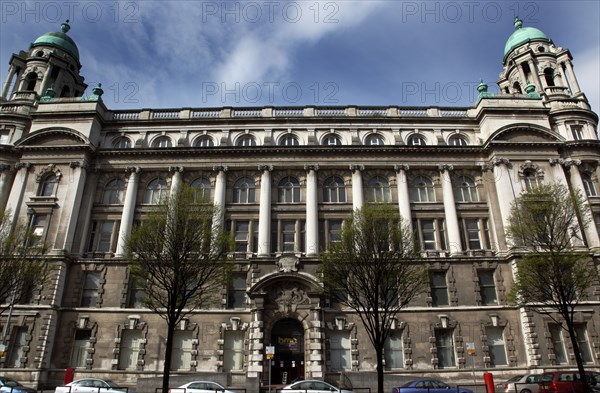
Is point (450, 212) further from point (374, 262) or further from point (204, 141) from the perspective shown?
point (204, 141)

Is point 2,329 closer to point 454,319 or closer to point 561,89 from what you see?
point 454,319

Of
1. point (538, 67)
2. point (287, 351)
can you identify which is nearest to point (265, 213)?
point (287, 351)

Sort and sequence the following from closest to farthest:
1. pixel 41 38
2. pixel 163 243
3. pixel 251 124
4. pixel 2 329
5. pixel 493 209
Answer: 1. pixel 163 243
2. pixel 2 329
3. pixel 493 209
4. pixel 251 124
5. pixel 41 38

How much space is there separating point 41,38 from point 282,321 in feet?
131

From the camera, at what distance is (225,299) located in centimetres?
3312

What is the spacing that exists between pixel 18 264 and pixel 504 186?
119 feet

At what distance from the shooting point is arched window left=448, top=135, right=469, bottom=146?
129 ft

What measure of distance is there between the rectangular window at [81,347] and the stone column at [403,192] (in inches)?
1038

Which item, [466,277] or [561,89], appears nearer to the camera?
[466,277]

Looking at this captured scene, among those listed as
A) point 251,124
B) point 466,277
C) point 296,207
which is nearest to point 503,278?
point 466,277

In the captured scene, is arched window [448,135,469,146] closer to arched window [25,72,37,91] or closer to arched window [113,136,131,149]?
arched window [113,136,131,149]

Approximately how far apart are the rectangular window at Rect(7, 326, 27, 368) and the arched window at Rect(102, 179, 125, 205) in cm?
1155

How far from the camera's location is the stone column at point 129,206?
34906 mm

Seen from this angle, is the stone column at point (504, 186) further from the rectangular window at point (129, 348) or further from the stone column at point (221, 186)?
the rectangular window at point (129, 348)
